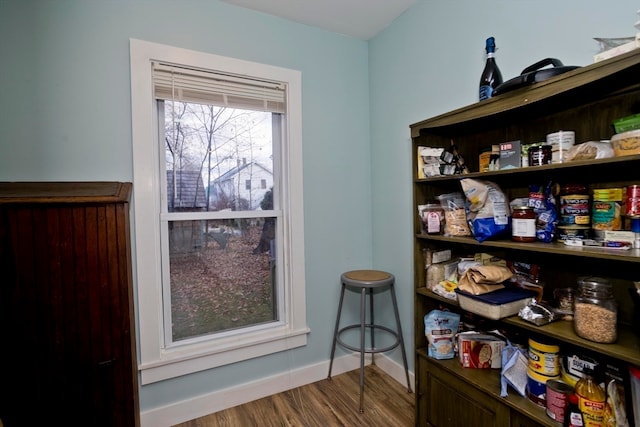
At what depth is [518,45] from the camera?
1420mm

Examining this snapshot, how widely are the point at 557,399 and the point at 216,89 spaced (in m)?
2.19

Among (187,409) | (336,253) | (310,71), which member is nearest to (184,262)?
(187,409)

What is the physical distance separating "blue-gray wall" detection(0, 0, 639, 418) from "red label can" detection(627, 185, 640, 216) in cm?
59

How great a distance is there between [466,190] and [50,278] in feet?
5.91

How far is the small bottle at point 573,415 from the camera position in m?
1.00

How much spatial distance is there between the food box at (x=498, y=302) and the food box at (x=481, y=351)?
Answer: 21 centimetres

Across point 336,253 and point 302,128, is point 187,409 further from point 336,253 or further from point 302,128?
point 302,128

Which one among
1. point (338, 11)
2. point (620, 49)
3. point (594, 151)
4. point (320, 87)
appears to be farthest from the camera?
point (320, 87)

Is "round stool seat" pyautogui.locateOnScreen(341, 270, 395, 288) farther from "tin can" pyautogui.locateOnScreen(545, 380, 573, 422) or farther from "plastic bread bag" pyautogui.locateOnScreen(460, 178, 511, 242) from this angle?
"tin can" pyautogui.locateOnScreen(545, 380, 573, 422)

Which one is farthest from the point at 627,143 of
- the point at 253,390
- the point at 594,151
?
the point at 253,390

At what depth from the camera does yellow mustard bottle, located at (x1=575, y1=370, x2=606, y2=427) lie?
0.98 metres

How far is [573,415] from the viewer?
101 cm

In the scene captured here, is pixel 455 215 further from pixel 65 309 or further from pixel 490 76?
pixel 65 309

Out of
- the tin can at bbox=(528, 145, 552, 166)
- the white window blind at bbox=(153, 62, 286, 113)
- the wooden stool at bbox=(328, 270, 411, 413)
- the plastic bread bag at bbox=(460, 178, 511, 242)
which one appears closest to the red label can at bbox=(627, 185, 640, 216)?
the tin can at bbox=(528, 145, 552, 166)
